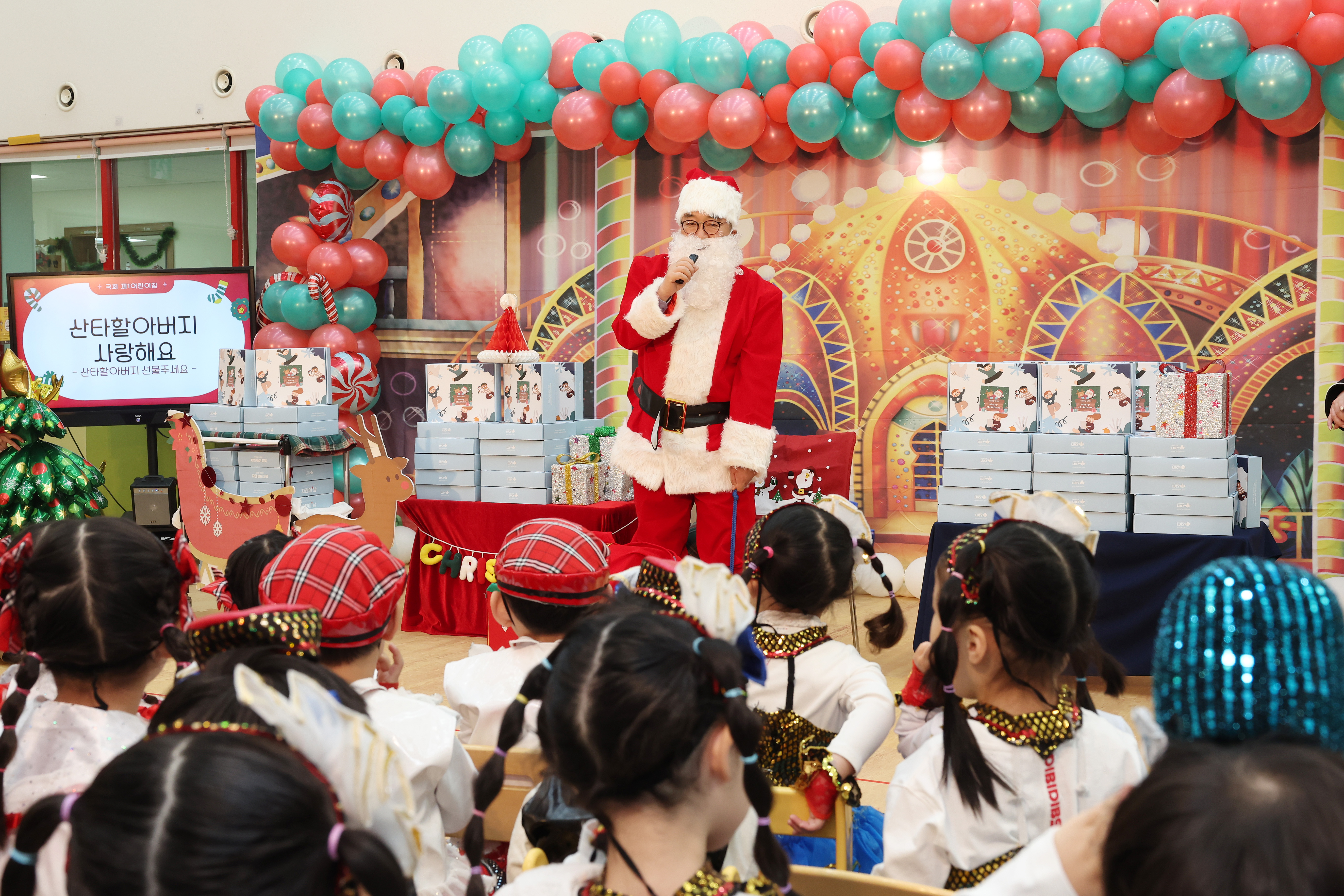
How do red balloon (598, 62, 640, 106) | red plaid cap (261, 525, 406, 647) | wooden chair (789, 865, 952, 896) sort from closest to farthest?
wooden chair (789, 865, 952, 896), red plaid cap (261, 525, 406, 647), red balloon (598, 62, 640, 106)

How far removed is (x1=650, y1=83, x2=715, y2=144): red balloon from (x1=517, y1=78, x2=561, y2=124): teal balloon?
0.62 m

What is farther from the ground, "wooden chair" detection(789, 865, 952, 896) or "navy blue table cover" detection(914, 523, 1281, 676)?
"wooden chair" detection(789, 865, 952, 896)

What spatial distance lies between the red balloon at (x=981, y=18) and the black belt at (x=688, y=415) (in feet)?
6.63

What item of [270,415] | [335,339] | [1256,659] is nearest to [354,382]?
[335,339]

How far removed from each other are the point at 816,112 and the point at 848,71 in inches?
8.9

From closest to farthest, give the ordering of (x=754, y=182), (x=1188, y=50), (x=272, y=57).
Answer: (x=1188, y=50) < (x=754, y=182) < (x=272, y=57)

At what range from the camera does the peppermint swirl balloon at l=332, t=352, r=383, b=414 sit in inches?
209

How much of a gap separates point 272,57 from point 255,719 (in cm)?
612

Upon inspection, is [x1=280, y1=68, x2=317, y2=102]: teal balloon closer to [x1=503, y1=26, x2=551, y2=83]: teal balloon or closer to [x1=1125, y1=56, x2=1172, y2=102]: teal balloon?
[x1=503, y1=26, x2=551, y2=83]: teal balloon

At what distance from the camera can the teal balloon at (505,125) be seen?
16.7ft

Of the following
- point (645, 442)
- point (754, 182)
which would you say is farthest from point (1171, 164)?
point (645, 442)

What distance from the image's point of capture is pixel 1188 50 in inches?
154

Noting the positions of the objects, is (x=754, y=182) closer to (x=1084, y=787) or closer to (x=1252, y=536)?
(x=1252, y=536)

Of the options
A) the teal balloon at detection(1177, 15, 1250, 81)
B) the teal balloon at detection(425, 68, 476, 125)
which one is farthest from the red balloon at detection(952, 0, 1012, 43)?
the teal balloon at detection(425, 68, 476, 125)
